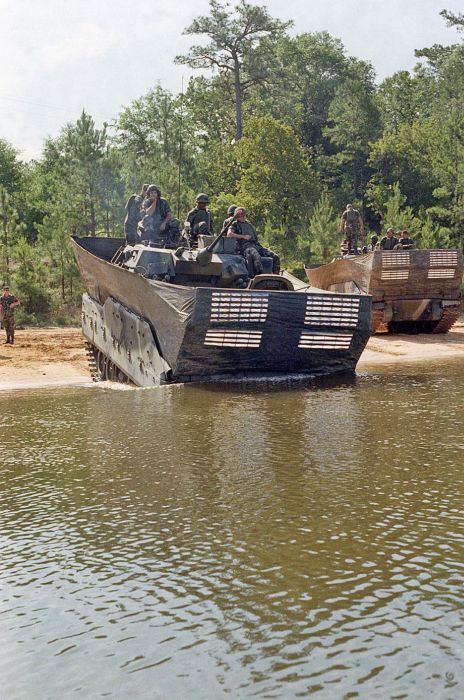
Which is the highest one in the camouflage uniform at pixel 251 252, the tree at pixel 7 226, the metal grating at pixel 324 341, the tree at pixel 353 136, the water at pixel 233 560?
the tree at pixel 353 136

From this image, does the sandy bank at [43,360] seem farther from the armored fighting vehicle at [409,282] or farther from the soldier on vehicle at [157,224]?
the armored fighting vehicle at [409,282]

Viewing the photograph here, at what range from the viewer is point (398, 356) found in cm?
1628

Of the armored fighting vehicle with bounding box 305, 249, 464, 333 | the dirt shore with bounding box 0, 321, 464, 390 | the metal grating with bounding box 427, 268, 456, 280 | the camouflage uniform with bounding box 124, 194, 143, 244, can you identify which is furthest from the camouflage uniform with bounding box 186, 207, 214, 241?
the metal grating with bounding box 427, 268, 456, 280

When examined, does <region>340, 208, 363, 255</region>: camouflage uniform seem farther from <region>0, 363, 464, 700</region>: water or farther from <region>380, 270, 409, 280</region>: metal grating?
<region>0, 363, 464, 700</region>: water

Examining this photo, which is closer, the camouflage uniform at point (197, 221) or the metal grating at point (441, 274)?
the camouflage uniform at point (197, 221)

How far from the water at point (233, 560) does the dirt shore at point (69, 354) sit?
19.2 feet

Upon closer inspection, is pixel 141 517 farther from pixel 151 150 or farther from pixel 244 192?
pixel 151 150

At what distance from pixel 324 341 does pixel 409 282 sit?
7.02 m

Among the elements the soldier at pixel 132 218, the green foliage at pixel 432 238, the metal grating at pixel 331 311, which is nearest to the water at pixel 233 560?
the metal grating at pixel 331 311

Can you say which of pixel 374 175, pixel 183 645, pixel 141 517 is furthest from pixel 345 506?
pixel 374 175

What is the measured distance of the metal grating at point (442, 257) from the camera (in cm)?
1830

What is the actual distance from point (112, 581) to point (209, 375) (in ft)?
25.2

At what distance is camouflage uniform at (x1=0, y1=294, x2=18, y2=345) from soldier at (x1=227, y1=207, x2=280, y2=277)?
7825 mm

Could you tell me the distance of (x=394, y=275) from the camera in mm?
18281
